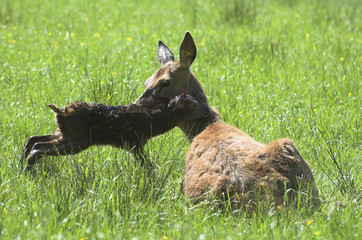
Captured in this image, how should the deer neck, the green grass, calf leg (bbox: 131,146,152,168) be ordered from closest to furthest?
the green grass → calf leg (bbox: 131,146,152,168) → the deer neck

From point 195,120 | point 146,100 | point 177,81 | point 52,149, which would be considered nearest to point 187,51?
point 177,81

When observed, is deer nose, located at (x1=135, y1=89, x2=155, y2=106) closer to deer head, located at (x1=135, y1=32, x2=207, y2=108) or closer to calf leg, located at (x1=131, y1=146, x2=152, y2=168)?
deer head, located at (x1=135, y1=32, x2=207, y2=108)

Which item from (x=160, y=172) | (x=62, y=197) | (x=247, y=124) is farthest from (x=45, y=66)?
(x=62, y=197)

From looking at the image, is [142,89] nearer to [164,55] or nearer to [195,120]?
[164,55]

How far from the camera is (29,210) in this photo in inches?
163

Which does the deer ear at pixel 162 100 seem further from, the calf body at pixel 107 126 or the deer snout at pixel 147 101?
the deer snout at pixel 147 101

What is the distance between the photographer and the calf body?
517 centimetres

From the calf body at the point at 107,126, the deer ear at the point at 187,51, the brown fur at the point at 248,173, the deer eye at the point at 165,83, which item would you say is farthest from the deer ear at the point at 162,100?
the brown fur at the point at 248,173

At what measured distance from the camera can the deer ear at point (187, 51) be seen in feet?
20.2

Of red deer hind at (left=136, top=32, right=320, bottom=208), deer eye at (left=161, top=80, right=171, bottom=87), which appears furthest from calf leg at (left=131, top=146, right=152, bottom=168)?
deer eye at (left=161, top=80, right=171, bottom=87)

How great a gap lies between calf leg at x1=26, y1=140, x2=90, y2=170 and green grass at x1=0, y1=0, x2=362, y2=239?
0.10 meters

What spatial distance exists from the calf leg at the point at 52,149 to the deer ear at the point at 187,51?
1.55m

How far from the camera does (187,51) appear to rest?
622cm

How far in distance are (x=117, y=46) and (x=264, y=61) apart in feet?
8.44
